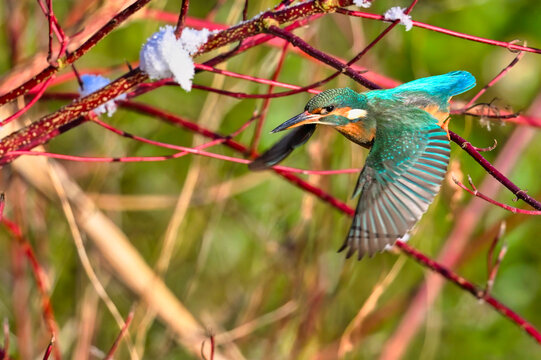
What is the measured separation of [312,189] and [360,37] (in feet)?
2.77

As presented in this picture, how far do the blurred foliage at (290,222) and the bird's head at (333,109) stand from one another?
0.67 metres

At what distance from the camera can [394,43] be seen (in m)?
2.65

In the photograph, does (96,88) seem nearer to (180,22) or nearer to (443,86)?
(180,22)

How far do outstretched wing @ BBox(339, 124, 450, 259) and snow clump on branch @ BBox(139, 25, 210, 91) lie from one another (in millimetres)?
362

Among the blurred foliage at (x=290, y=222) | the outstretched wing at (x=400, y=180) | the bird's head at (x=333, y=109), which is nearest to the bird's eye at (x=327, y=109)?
the bird's head at (x=333, y=109)

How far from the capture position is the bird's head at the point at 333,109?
127 centimetres

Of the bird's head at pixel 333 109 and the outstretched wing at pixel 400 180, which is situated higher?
the bird's head at pixel 333 109

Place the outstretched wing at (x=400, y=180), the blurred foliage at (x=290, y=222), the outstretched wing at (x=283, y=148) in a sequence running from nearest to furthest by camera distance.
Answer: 1. the outstretched wing at (x=400, y=180)
2. the outstretched wing at (x=283, y=148)
3. the blurred foliage at (x=290, y=222)

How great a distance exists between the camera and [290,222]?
109 inches

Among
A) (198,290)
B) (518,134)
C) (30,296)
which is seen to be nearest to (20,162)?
(30,296)

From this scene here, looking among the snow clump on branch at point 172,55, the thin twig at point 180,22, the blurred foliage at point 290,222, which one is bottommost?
the blurred foliage at point 290,222

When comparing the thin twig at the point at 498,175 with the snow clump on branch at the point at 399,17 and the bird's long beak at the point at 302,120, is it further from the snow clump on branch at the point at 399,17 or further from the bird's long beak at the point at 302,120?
the bird's long beak at the point at 302,120

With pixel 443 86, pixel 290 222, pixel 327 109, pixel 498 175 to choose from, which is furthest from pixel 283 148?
pixel 290 222

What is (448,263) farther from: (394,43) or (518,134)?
(394,43)
